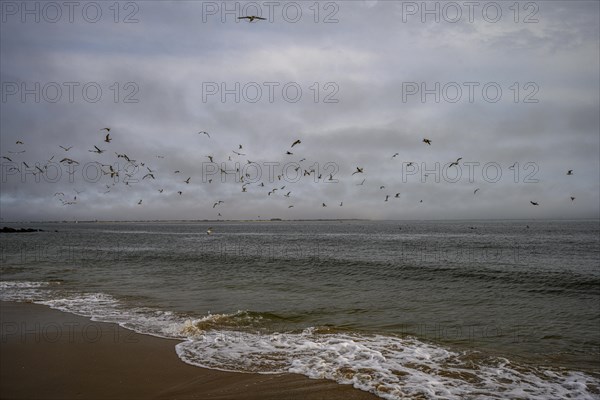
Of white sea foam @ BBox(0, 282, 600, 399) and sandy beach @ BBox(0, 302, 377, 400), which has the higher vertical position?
sandy beach @ BBox(0, 302, 377, 400)

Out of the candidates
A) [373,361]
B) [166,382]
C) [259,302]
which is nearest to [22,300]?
[259,302]

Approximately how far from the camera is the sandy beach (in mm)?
7055

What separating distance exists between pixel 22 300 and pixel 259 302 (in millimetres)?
9539

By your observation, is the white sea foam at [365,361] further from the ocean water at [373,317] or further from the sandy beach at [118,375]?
the sandy beach at [118,375]

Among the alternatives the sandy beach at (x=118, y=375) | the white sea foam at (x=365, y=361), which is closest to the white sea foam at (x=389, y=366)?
the white sea foam at (x=365, y=361)

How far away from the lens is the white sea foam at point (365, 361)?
7.86 metres

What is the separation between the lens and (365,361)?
917 centimetres

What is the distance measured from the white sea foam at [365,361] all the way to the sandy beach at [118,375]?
50 centimetres

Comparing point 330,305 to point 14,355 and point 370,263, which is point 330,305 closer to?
point 14,355

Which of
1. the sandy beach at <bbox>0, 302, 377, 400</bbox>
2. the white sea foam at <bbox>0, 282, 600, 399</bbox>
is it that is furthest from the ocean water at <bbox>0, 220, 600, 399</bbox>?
the sandy beach at <bbox>0, 302, 377, 400</bbox>

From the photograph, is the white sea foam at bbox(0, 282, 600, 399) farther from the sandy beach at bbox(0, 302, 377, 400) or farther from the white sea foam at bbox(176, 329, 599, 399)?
the sandy beach at bbox(0, 302, 377, 400)

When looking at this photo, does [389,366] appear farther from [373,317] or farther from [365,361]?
[373,317]

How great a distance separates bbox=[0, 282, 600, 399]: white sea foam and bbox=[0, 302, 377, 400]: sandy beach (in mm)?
500

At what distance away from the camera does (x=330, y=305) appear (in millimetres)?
16625
